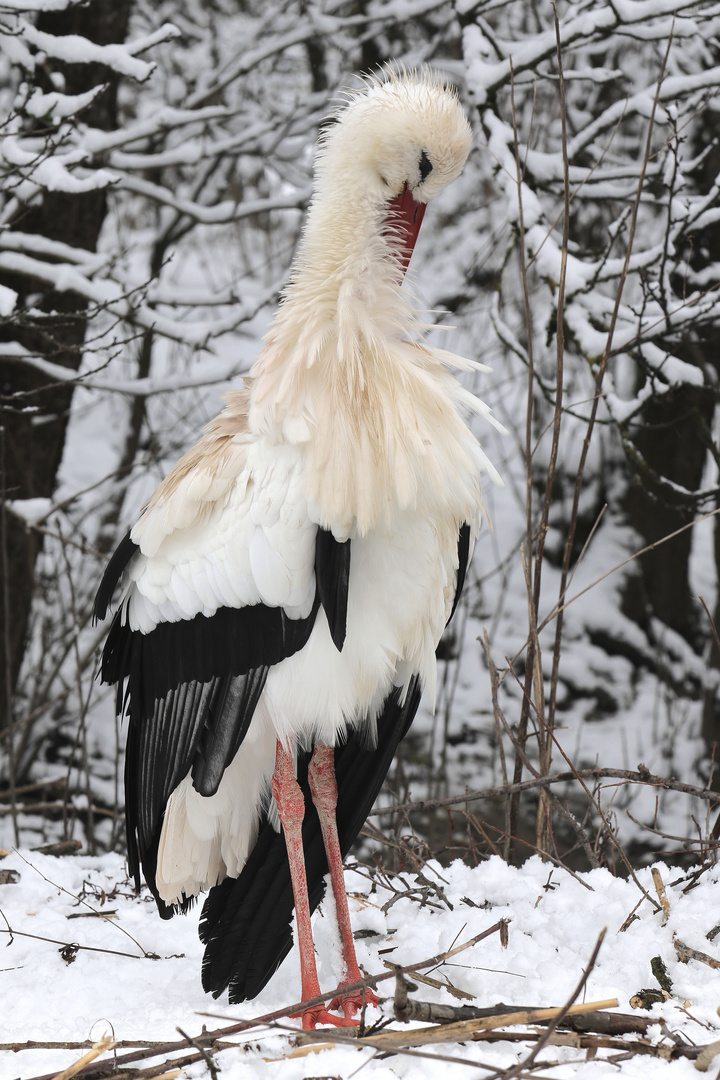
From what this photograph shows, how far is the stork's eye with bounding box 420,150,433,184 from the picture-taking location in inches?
101

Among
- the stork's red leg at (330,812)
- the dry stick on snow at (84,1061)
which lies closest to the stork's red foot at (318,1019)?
the stork's red leg at (330,812)

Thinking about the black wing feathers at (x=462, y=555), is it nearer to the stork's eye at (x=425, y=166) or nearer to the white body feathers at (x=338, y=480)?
the white body feathers at (x=338, y=480)

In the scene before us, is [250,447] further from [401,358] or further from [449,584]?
[449,584]

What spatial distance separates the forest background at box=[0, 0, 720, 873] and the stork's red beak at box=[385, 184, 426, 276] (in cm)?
26

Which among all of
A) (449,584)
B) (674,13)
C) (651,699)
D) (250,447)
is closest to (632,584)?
(651,699)

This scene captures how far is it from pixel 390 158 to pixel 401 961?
213cm

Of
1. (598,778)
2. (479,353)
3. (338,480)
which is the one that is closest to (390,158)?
(338,480)

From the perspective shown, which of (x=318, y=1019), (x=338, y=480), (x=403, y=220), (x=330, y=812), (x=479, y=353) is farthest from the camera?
(x=479, y=353)

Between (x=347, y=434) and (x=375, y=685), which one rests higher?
(x=347, y=434)

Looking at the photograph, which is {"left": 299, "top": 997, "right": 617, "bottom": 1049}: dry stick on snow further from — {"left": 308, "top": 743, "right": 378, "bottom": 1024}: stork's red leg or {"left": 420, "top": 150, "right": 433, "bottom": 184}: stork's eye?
{"left": 420, "top": 150, "right": 433, "bottom": 184}: stork's eye

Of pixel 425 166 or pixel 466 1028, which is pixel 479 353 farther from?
pixel 466 1028

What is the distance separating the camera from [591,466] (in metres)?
8.84

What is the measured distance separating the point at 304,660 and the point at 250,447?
53cm

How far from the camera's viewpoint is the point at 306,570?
230 cm
